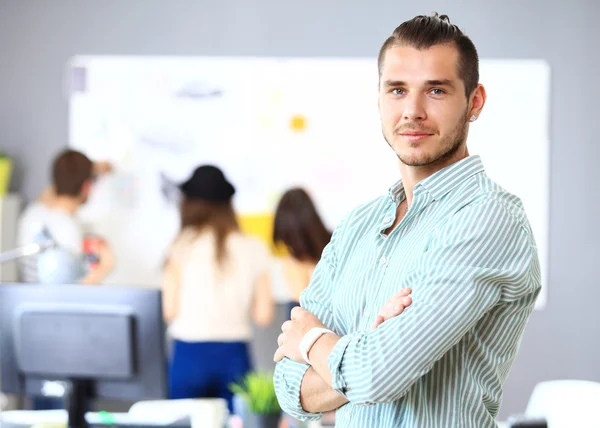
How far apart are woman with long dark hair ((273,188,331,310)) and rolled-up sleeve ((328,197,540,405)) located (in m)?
2.70

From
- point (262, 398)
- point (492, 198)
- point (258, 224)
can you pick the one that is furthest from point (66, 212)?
point (492, 198)

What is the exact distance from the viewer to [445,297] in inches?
49.3

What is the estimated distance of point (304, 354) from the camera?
57.1 inches

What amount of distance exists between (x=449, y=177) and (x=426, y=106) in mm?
126

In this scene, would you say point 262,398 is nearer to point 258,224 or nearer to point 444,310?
point 444,310

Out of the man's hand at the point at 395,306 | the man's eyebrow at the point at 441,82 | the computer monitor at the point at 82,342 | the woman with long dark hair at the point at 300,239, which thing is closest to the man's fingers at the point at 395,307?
the man's hand at the point at 395,306

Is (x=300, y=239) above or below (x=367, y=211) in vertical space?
below

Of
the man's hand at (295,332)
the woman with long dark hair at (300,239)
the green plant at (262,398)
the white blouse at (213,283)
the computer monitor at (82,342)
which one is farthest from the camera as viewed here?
the woman with long dark hair at (300,239)

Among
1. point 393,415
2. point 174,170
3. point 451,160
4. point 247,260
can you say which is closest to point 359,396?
point 393,415

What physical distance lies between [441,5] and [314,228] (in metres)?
1.72

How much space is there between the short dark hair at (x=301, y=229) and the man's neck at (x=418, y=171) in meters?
2.53

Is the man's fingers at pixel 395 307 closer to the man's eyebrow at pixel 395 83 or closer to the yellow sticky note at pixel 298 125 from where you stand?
the man's eyebrow at pixel 395 83

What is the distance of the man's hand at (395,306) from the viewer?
1290mm

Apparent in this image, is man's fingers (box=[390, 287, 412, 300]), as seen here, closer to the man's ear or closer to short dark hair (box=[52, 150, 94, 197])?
the man's ear
